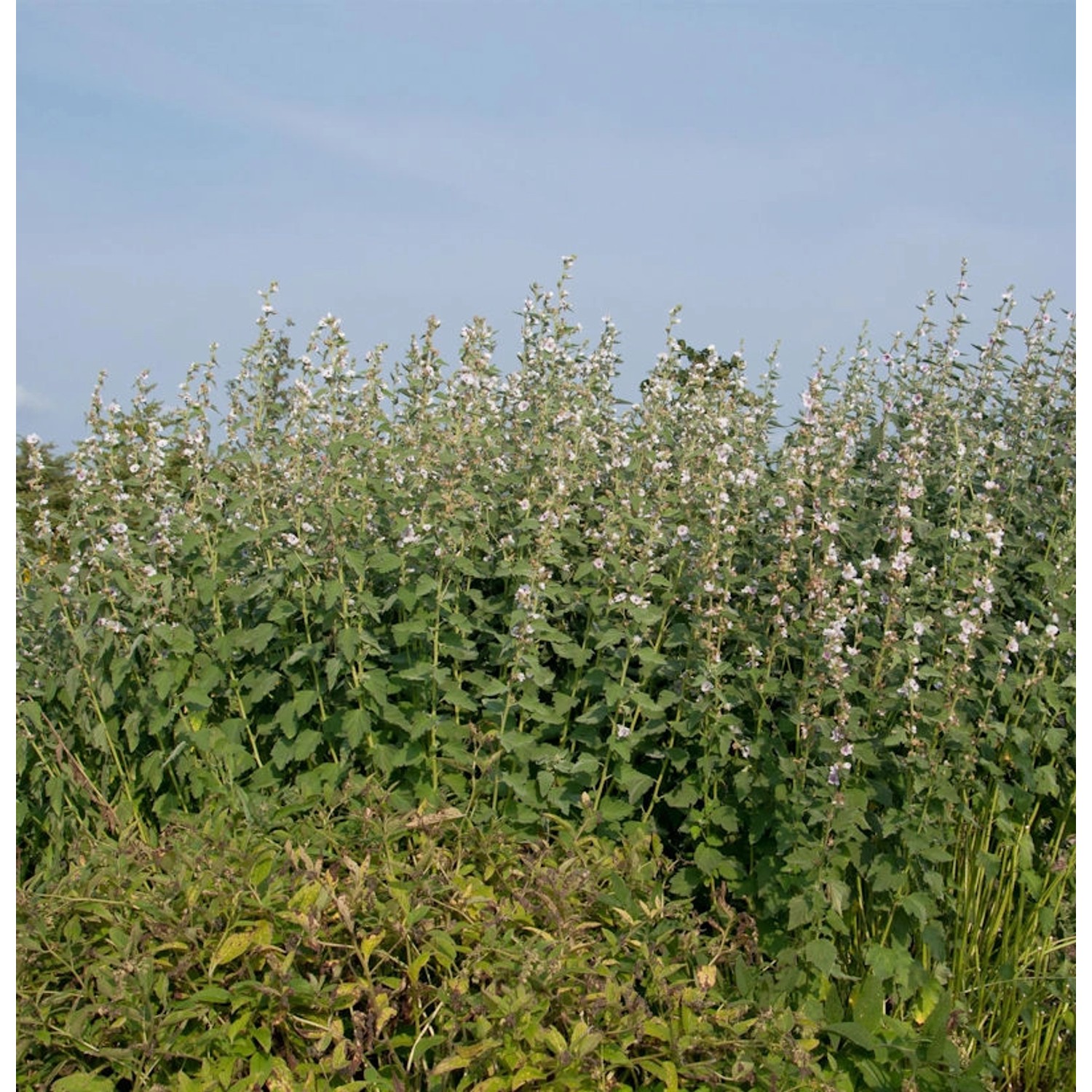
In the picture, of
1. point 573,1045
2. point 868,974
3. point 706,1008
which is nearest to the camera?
point 573,1045

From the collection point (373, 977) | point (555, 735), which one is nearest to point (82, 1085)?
point (373, 977)

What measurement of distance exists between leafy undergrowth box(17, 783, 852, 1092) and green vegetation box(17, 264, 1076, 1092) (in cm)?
2

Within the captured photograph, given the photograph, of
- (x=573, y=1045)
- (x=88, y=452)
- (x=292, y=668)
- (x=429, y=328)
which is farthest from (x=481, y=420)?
(x=573, y=1045)

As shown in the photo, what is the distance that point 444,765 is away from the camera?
14.9 feet

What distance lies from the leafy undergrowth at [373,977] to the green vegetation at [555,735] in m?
0.02

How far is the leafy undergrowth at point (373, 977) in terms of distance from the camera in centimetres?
328

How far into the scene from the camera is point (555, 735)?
185 inches

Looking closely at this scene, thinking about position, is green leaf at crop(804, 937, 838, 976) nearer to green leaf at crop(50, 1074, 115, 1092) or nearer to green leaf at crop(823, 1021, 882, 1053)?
green leaf at crop(823, 1021, 882, 1053)

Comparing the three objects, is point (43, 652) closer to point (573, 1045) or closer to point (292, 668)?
point (292, 668)

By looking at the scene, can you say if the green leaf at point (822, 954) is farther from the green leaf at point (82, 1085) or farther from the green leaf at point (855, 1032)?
the green leaf at point (82, 1085)

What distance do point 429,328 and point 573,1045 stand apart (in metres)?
2.88

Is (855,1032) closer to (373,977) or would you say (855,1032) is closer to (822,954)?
(822,954)

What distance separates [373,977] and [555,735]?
1.37 metres

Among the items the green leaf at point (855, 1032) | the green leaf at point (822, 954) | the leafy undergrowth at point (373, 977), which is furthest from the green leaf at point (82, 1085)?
the green leaf at point (822, 954)
